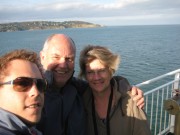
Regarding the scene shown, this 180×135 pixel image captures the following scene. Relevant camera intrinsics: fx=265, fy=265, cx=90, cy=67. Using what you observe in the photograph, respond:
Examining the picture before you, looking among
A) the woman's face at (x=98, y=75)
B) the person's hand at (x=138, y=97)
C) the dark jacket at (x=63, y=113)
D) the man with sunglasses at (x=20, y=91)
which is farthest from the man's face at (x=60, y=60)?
the man with sunglasses at (x=20, y=91)

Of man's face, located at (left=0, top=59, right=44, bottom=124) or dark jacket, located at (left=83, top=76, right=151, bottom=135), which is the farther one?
dark jacket, located at (left=83, top=76, right=151, bottom=135)

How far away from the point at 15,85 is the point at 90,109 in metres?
1.33

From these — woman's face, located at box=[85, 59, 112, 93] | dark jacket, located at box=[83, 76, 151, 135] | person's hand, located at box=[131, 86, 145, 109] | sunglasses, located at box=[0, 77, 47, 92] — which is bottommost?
dark jacket, located at box=[83, 76, 151, 135]

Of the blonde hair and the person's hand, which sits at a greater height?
the blonde hair

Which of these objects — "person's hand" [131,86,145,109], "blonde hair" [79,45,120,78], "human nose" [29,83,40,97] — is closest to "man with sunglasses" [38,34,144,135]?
"person's hand" [131,86,145,109]

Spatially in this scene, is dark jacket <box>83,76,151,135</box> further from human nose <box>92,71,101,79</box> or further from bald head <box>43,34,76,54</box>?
bald head <box>43,34,76,54</box>

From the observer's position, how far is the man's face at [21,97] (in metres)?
1.76

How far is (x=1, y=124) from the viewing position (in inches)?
61.6

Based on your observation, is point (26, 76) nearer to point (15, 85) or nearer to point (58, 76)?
point (15, 85)

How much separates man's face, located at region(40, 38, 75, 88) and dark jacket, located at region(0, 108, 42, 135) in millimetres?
1097

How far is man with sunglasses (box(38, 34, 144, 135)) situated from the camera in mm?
2594

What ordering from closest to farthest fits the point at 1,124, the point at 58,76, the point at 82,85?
the point at 1,124 → the point at 58,76 → the point at 82,85

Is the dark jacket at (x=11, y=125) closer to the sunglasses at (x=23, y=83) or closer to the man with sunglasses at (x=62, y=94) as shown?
the sunglasses at (x=23, y=83)

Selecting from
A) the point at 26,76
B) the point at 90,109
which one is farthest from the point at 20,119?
the point at 90,109
